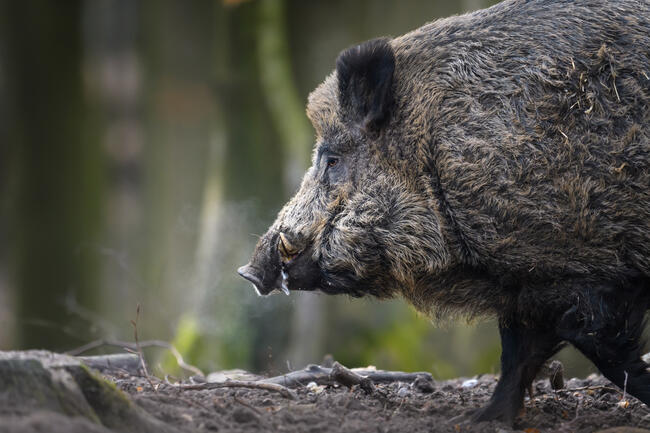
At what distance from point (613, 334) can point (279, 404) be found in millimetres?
1797

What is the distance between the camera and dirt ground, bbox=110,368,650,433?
388 cm

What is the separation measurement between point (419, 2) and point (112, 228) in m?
6.05

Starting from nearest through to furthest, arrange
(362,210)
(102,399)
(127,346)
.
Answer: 1. (102,399)
2. (362,210)
3. (127,346)

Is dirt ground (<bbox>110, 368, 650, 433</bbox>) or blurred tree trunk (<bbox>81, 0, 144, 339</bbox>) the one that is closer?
dirt ground (<bbox>110, 368, 650, 433</bbox>)

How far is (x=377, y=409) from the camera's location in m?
4.58

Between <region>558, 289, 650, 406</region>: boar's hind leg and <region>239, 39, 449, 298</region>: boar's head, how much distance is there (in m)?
0.79

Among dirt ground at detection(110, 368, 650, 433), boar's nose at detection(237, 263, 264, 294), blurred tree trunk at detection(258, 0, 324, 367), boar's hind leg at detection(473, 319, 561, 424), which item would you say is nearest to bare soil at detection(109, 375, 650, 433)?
dirt ground at detection(110, 368, 650, 433)

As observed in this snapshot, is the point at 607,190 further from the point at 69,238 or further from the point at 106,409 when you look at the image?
the point at 69,238

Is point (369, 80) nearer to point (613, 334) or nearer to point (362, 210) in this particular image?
point (362, 210)

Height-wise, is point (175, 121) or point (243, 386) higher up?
point (175, 121)

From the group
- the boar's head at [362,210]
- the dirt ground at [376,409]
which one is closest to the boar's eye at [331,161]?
the boar's head at [362,210]

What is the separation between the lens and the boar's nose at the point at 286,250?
16.6ft

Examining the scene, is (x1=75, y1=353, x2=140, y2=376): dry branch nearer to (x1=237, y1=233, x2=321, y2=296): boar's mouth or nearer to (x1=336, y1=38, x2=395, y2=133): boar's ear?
(x1=237, y1=233, x2=321, y2=296): boar's mouth

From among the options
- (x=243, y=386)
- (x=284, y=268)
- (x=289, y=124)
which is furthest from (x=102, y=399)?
(x=289, y=124)
